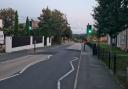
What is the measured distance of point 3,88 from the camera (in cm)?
1539

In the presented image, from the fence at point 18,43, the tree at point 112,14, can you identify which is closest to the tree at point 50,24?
the fence at point 18,43

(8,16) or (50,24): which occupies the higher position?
(8,16)

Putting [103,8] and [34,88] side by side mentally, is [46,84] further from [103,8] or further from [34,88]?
[103,8]

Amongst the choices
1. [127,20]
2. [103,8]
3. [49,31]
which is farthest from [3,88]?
[49,31]

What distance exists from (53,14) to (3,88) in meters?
96.6

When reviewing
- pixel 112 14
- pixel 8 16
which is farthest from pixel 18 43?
pixel 8 16

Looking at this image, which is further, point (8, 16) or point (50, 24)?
point (8, 16)

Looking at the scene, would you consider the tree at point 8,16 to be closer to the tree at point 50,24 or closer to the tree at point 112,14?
the tree at point 50,24

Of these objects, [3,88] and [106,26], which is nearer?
[3,88]

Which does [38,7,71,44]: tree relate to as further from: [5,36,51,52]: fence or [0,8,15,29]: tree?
[5,36,51,52]: fence

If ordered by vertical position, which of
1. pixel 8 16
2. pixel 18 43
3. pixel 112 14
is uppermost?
pixel 8 16

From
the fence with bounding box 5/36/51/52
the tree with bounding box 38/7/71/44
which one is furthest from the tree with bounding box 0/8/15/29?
the fence with bounding box 5/36/51/52

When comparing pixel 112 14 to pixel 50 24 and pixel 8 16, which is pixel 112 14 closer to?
pixel 50 24

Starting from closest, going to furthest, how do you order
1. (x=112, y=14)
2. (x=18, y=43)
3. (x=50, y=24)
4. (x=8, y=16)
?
(x=112, y=14) < (x=18, y=43) < (x=50, y=24) < (x=8, y=16)
